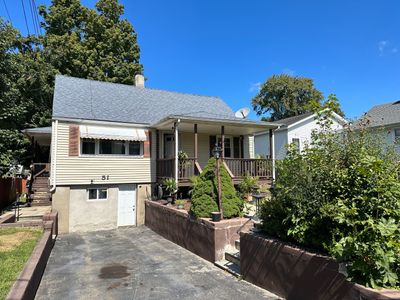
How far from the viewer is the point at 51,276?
7.45 m

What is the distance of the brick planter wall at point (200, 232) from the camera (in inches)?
322

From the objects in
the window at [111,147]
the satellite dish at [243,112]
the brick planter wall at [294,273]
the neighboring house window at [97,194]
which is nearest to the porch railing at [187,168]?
the window at [111,147]

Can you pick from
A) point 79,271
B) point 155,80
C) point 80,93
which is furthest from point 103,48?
point 79,271

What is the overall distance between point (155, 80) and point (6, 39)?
20.8 meters

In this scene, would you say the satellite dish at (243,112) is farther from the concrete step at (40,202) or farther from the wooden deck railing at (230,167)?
the concrete step at (40,202)

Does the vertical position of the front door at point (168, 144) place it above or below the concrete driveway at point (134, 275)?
above

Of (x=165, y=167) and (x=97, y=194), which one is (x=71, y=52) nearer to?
(x=97, y=194)

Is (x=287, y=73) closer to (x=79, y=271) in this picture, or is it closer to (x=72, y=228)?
(x=72, y=228)

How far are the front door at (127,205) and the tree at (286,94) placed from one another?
30.3 m

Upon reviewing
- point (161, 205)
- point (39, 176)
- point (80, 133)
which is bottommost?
point (161, 205)

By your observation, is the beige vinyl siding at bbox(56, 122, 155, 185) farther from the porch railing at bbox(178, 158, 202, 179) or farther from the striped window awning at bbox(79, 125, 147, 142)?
the porch railing at bbox(178, 158, 202, 179)

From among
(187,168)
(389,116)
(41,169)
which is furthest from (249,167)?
(389,116)

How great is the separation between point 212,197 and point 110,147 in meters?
7.02

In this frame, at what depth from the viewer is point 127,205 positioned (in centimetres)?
1453
